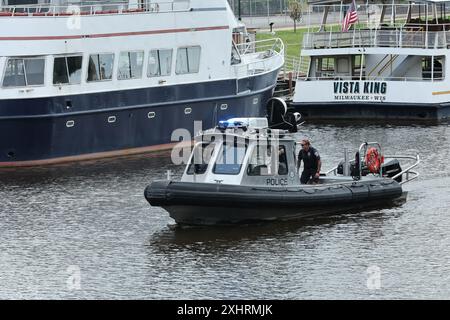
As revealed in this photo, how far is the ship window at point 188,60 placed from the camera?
129 feet

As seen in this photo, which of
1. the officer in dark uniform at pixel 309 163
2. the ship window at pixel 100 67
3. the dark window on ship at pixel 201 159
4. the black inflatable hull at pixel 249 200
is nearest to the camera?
the black inflatable hull at pixel 249 200

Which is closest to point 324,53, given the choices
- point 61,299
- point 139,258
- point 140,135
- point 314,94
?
point 314,94

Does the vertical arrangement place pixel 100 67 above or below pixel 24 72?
below

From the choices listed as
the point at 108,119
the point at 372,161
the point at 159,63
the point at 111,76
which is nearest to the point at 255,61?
the point at 159,63

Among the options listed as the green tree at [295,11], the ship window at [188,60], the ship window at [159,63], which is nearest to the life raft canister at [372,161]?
the ship window at [159,63]

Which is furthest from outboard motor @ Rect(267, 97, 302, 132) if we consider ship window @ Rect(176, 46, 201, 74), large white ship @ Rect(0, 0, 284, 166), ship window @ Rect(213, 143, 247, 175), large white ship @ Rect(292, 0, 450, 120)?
large white ship @ Rect(292, 0, 450, 120)

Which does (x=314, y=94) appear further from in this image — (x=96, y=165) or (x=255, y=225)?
(x=255, y=225)

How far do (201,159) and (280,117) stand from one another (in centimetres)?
407

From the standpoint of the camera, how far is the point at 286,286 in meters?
23.1

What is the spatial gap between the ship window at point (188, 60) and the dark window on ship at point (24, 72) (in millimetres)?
4913

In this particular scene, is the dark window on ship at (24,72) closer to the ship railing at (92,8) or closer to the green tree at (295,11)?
the ship railing at (92,8)

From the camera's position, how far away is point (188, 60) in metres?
39.4

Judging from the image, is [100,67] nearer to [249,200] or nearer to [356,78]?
[249,200]

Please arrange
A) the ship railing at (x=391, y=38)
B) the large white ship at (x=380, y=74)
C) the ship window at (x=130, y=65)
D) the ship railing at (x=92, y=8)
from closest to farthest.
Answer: the ship railing at (x=92, y=8)
the ship window at (x=130, y=65)
the large white ship at (x=380, y=74)
the ship railing at (x=391, y=38)
